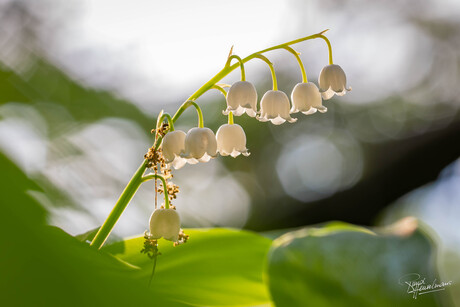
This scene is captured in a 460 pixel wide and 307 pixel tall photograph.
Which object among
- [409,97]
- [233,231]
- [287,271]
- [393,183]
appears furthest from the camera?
[409,97]

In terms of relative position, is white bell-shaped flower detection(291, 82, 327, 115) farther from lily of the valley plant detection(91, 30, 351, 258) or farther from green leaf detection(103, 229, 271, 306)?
green leaf detection(103, 229, 271, 306)

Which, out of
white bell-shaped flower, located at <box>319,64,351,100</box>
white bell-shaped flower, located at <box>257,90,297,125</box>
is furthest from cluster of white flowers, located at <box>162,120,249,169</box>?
white bell-shaped flower, located at <box>319,64,351,100</box>

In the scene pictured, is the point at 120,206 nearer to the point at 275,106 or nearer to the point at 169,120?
the point at 169,120

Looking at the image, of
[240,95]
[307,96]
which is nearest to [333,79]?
[307,96]

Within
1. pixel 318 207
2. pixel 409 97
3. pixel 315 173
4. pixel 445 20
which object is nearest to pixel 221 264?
pixel 318 207

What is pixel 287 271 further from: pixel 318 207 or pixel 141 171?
pixel 318 207

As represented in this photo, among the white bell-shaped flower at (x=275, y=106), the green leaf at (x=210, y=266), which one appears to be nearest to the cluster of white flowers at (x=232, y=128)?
the white bell-shaped flower at (x=275, y=106)

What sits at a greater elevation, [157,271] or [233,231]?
[233,231]
